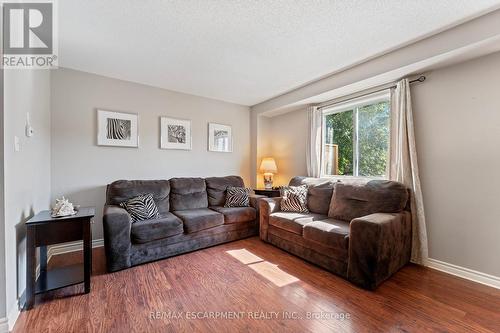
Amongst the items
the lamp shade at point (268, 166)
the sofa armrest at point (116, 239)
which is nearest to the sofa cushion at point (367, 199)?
the lamp shade at point (268, 166)

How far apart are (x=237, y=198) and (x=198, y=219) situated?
871 mm

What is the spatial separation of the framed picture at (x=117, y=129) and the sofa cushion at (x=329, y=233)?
2857 millimetres

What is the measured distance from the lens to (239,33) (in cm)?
211

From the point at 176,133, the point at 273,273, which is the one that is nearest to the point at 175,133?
the point at 176,133

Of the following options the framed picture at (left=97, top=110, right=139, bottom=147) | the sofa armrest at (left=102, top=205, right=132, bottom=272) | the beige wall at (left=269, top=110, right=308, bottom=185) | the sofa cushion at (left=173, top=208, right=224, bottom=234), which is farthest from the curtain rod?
the sofa armrest at (left=102, top=205, right=132, bottom=272)

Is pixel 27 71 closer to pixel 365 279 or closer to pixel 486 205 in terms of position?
pixel 365 279

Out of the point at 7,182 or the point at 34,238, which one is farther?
the point at 34,238

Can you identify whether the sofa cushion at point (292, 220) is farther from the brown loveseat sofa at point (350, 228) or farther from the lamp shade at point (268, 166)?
the lamp shade at point (268, 166)

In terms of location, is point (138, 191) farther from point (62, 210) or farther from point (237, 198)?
point (237, 198)

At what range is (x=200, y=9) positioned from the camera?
1.79 metres

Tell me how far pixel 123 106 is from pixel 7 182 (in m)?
2.06

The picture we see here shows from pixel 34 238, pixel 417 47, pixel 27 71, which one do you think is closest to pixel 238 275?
pixel 34 238

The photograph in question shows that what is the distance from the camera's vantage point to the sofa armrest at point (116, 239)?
229cm

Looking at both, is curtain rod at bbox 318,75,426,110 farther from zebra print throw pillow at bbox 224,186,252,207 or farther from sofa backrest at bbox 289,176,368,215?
zebra print throw pillow at bbox 224,186,252,207
